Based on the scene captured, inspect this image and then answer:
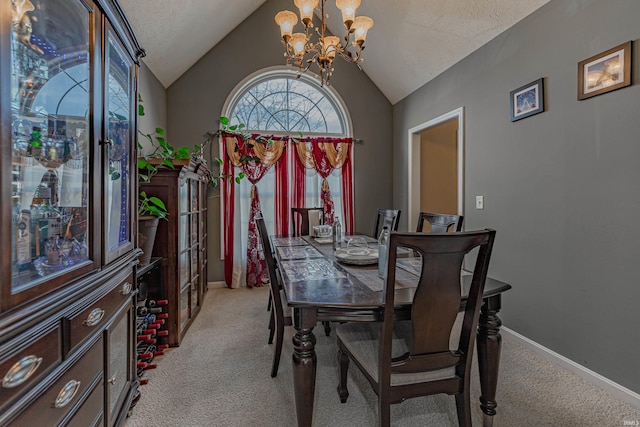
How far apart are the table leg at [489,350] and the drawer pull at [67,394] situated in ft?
5.40

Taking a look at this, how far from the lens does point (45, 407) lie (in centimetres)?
84

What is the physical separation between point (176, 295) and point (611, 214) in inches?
118

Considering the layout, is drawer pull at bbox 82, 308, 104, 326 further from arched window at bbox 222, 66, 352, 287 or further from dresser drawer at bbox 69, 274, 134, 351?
arched window at bbox 222, 66, 352, 287

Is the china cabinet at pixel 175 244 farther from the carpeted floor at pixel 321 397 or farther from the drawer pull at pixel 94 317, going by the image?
the drawer pull at pixel 94 317

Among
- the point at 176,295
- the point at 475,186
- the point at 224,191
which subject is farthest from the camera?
the point at 224,191

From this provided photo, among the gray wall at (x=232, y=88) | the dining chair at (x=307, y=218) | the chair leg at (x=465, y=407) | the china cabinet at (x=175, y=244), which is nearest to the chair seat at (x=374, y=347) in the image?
the chair leg at (x=465, y=407)

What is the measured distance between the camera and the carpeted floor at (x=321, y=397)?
5.27ft

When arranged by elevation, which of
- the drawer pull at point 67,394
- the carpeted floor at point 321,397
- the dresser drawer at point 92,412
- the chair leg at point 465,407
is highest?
the drawer pull at point 67,394

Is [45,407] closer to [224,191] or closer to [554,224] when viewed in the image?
[554,224]

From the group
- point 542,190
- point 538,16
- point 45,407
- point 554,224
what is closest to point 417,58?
point 538,16

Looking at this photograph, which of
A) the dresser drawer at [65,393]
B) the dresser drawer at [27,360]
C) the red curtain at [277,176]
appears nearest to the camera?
the dresser drawer at [27,360]

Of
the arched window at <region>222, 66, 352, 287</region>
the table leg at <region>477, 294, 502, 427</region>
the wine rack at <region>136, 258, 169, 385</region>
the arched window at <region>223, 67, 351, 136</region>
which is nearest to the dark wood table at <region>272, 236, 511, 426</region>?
the table leg at <region>477, 294, 502, 427</region>

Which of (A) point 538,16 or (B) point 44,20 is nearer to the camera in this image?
(B) point 44,20

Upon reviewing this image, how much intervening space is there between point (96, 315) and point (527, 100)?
304cm
